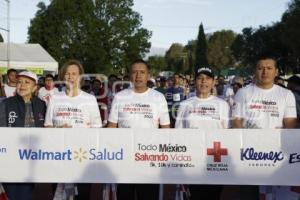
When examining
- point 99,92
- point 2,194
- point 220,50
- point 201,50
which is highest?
→ point 220,50

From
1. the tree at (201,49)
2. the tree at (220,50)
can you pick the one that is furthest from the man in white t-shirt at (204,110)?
the tree at (201,49)

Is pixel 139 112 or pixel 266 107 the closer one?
pixel 266 107

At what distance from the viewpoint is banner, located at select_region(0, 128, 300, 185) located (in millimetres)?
5219

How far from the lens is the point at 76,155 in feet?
17.4

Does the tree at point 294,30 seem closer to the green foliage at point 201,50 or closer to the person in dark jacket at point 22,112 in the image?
the person in dark jacket at point 22,112

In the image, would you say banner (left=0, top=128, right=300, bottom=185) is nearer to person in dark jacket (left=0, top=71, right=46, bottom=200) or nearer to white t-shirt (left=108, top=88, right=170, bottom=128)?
person in dark jacket (left=0, top=71, right=46, bottom=200)

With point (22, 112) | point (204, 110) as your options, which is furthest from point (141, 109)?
point (22, 112)

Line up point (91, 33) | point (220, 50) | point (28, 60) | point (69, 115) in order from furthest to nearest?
1. point (220, 50)
2. point (91, 33)
3. point (28, 60)
4. point (69, 115)

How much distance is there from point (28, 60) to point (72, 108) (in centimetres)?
3539

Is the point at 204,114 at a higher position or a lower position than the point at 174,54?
lower

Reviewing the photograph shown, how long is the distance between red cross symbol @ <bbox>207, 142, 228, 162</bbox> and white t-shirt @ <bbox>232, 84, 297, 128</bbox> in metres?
0.44

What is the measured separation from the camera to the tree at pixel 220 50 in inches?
4469

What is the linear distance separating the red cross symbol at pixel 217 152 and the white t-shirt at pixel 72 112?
1270mm

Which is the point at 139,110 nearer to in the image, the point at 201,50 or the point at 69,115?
the point at 69,115
